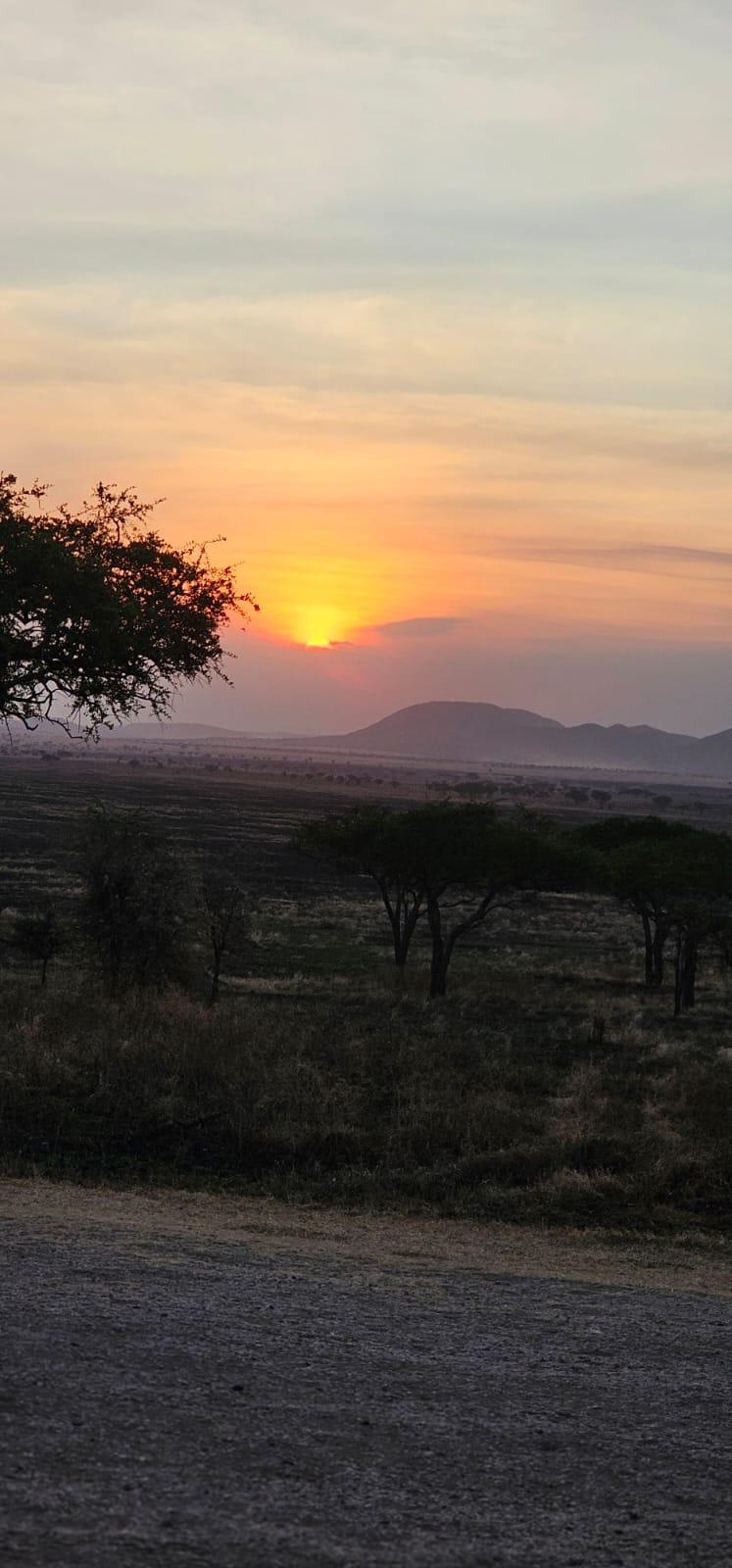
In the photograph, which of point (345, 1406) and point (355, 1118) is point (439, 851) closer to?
→ point (355, 1118)

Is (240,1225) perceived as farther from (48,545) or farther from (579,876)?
(579,876)

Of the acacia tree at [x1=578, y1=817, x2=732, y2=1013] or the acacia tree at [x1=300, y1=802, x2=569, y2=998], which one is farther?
the acacia tree at [x1=300, y1=802, x2=569, y2=998]

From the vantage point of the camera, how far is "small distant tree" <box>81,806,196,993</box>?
31109 millimetres

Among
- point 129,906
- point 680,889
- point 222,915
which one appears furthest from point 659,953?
point 129,906

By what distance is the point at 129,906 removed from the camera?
102ft

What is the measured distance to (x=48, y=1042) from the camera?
17.6 meters

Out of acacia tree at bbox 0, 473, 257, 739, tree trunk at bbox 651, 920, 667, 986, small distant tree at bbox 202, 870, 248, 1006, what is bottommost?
tree trunk at bbox 651, 920, 667, 986

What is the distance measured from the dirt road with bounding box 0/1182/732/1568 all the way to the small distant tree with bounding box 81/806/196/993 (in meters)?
21.2

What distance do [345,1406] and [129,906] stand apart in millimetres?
25430

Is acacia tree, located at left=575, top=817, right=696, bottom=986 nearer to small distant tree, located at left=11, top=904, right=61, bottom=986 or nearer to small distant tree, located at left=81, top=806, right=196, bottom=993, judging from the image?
small distant tree, located at left=81, top=806, right=196, bottom=993

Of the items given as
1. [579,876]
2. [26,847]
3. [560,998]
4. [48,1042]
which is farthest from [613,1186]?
[26,847]

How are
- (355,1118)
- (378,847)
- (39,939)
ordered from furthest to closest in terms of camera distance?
(378,847) → (39,939) → (355,1118)

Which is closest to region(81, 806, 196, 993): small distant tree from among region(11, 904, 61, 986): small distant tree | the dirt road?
region(11, 904, 61, 986): small distant tree

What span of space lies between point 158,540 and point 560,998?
25.1m
